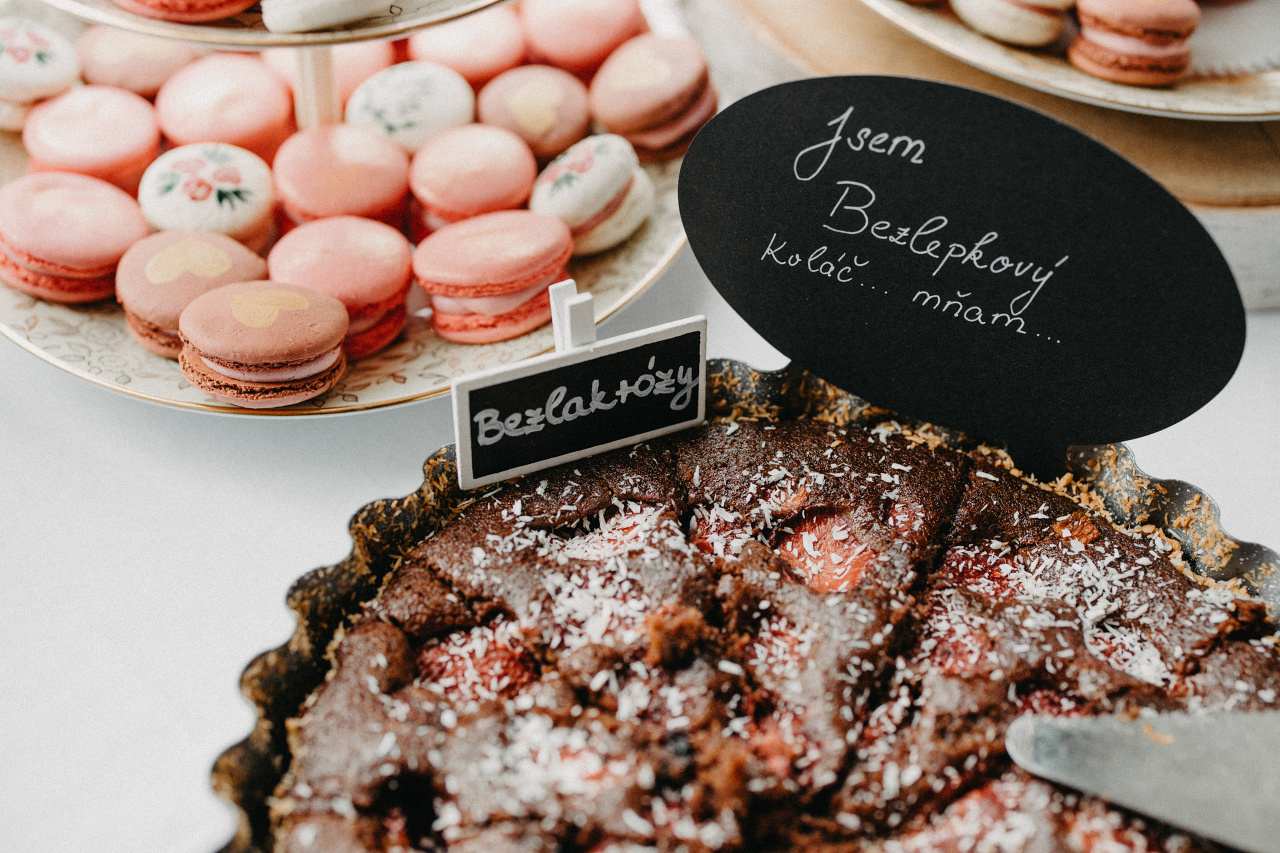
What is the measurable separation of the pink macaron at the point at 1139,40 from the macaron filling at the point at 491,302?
3.43 ft

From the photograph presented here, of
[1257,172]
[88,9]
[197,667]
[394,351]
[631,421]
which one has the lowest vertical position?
[197,667]

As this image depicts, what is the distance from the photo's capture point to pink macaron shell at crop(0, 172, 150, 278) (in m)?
1.56

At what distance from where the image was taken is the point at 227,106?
1.91 m

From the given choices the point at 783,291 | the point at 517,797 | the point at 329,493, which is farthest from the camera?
the point at 329,493

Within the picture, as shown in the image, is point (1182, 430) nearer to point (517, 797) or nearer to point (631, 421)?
point (631, 421)

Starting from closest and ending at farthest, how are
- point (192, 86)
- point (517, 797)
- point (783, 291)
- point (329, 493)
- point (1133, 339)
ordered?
point (517, 797), point (1133, 339), point (783, 291), point (329, 493), point (192, 86)

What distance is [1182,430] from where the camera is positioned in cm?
170

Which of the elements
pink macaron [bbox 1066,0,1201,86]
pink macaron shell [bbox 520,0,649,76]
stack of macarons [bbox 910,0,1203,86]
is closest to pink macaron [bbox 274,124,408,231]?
pink macaron shell [bbox 520,0,649,76]

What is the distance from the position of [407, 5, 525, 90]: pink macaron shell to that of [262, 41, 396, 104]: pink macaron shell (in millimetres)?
79

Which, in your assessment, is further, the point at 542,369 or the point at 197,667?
the point at 197,667

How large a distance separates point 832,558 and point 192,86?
5.07 feet

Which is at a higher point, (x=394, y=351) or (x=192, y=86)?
(x=192, y=86)

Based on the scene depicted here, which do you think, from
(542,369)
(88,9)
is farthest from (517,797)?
(88,9)

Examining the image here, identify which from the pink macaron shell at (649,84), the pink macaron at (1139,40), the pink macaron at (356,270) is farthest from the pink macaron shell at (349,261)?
the pink macaron at (1139,40)
